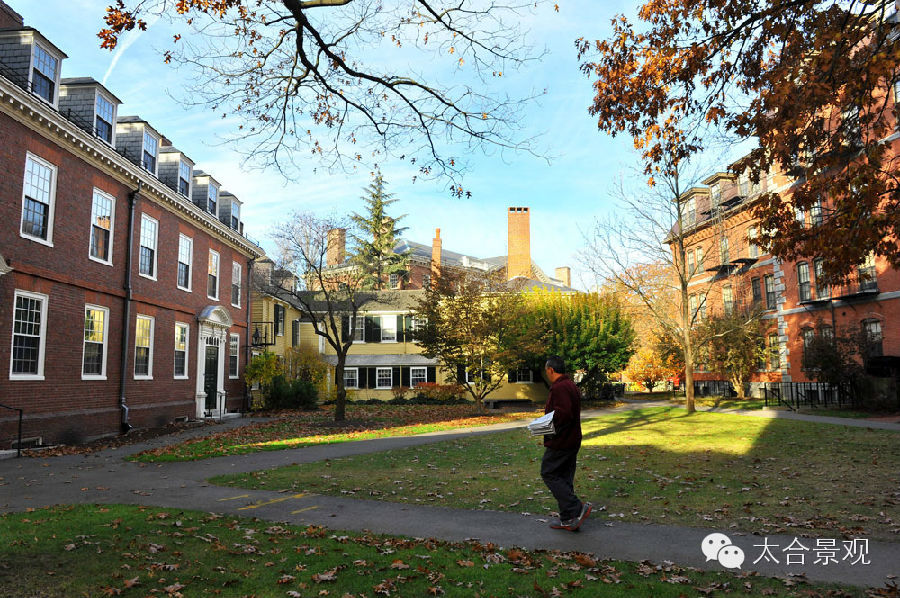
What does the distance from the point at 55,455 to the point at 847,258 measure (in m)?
16.3

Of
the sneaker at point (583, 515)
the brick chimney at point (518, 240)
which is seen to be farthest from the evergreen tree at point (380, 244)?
the sneaker at point (583, 515)

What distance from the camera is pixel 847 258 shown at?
864cm

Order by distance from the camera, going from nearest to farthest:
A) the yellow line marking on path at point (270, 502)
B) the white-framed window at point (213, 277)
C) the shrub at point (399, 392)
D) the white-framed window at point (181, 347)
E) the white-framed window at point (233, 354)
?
the yellow line marking on path at point (270, 502), the white-framed window at point (181, 347), the white-framed window at point (213, 277), the white-framed window at point (233, 354), the shrub at point (399, 392)

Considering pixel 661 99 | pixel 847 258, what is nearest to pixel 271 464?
pixel 661 99

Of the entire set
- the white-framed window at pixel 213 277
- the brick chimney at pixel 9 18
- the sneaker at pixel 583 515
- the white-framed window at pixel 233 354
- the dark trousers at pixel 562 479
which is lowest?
the sneaker at pixel 583 515


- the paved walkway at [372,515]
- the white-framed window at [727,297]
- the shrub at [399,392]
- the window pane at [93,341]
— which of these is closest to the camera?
the paved walkway at [372,515]

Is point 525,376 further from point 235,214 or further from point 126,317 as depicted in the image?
point 126,317

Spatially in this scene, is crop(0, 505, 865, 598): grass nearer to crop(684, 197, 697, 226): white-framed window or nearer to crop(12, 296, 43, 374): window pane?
crop(12, 296, 43, 374): window pane

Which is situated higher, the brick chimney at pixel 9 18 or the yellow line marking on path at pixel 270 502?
the brick chimney at pixel 9 18

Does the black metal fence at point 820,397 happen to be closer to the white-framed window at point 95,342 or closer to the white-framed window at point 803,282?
the white-framed window at point 803,282

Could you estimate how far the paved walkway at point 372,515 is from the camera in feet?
18.4

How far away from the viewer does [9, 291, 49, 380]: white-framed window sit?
14.5 meters

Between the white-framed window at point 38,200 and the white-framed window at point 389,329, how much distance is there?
2656 centimetres

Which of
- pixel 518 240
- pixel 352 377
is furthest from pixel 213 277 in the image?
pixel 518 240
